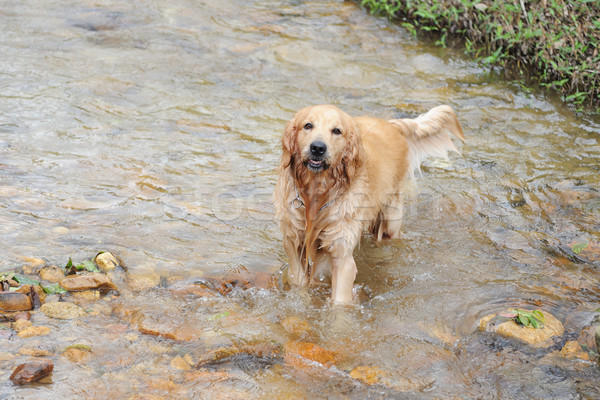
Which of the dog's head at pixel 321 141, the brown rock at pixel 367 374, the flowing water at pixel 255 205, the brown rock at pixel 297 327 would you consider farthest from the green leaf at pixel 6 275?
the brown rock at pixel 367 374

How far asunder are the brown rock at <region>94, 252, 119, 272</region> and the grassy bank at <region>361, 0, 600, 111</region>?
6.56 m

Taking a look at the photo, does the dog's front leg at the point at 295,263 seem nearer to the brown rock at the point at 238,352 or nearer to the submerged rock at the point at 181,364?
the brown rock at the point at 238,352

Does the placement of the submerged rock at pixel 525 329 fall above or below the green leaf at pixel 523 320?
below

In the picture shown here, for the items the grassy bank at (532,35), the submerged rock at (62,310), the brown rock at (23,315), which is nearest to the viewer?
the brown rock at (23,315)

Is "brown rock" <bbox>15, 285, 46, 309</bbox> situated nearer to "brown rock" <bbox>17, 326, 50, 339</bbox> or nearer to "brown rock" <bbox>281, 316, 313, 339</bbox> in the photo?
"brown rock" <bbox>17, 326, 50, 339</bbox>

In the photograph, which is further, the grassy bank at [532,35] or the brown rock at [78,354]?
the grassy bank at [532,35]

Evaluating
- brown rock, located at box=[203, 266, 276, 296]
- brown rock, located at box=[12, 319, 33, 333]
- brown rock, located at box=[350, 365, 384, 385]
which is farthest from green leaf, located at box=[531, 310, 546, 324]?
brown rock, located at box=[12, 319, 33, 333]

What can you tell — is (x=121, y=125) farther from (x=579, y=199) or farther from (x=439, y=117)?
(x=579, y=199)

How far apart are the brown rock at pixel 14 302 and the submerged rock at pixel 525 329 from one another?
310cm

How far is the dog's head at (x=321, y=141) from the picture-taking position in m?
4.97

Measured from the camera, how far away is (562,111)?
29.0 ft

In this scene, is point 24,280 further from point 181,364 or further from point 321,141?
point 321,141

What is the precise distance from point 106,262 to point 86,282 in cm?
38

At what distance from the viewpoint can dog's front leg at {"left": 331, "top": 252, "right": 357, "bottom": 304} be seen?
5.14m
